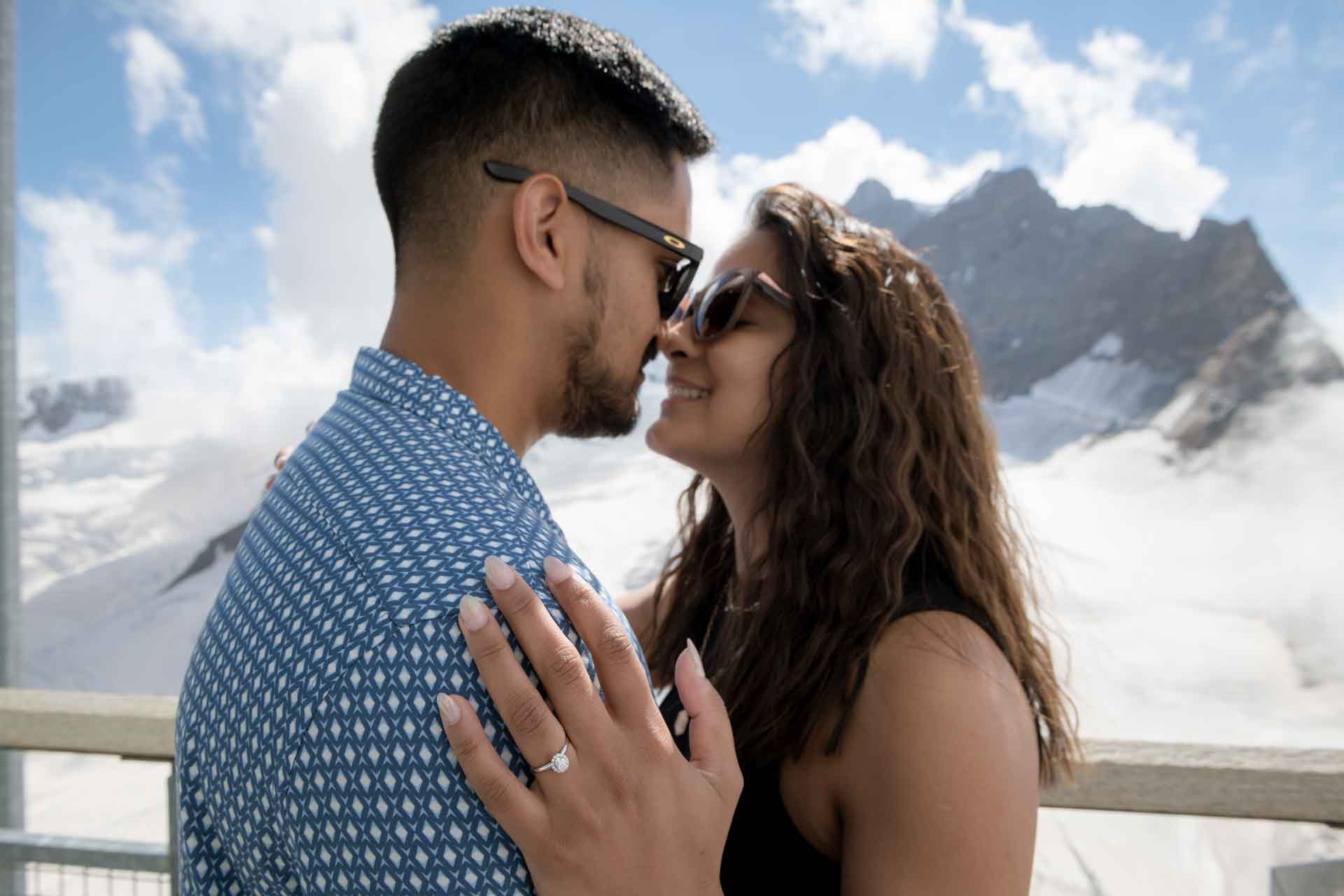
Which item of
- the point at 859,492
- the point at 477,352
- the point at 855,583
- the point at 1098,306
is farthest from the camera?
the point at 1098,306

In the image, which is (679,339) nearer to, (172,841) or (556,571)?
(556,571)

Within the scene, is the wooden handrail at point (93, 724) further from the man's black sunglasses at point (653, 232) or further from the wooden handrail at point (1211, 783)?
the wooden handrail at point (1211, 783)

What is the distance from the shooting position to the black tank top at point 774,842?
125 cm

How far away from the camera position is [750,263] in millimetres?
1765

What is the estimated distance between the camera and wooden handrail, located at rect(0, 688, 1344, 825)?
149 centimetres

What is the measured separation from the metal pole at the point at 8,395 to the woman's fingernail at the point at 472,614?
2.63 metres

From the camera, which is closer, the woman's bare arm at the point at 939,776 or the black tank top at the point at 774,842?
the woman's bare arm at the point at 939,776

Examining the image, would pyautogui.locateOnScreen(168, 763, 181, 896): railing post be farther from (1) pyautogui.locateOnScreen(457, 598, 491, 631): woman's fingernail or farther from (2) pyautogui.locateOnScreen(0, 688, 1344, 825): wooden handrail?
(1) pyautogui.locateOnScreen(457, 598, 491, 631): woman's fingernail

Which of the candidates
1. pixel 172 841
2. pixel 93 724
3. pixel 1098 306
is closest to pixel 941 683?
pixel 172 841

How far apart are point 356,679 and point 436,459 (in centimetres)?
28

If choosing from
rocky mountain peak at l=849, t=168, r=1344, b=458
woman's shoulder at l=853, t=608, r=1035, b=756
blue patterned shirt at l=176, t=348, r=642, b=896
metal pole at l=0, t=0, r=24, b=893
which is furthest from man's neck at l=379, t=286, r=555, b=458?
rocky mountain peak at l=849, t=168, r=1344, b=458

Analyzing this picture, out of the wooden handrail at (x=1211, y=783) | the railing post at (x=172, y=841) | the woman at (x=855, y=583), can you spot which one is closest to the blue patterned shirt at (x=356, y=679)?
the woman at (x=855, y=583)

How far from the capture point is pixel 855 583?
144cm

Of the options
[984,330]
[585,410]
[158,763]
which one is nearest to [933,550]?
[585,410]
